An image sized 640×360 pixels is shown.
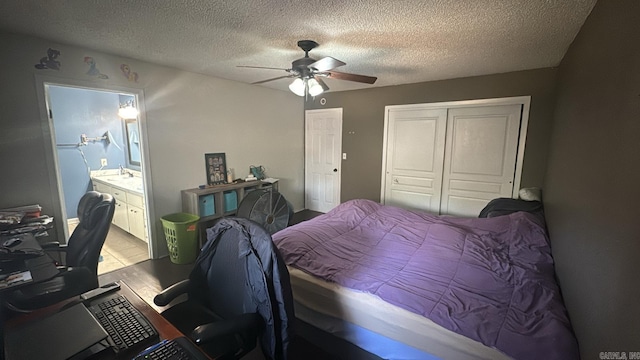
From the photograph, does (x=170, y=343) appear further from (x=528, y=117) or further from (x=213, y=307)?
(x=528, y=117)

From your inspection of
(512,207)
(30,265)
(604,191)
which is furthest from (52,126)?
(512,207)

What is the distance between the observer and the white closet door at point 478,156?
3.32 metres

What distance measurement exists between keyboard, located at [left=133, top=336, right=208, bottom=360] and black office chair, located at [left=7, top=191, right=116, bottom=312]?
4.07 feet

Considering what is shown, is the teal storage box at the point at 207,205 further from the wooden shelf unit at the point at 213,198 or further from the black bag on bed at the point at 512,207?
the black bag on bed at the point at 512,207

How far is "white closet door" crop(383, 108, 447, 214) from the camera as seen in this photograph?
3785mm

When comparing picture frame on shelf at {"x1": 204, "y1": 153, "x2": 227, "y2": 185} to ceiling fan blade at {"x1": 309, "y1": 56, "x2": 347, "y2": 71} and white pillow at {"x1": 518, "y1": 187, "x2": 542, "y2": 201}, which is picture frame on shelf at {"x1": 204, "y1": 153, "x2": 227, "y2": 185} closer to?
ceiling fan blade at {"x1": 309, "y1": 56, "x2": 347, "y2": 71}

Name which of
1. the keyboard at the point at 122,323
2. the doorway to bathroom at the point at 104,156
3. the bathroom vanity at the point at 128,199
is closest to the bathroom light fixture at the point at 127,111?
the doorway to bathroom at the point at 104,156

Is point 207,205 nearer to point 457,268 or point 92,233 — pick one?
point 92,233

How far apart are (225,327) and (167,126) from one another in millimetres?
2700

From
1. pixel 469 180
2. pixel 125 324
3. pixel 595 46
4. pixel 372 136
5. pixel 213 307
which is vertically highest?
pixel 595 46

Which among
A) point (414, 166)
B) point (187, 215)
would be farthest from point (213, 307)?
point (414, 166)

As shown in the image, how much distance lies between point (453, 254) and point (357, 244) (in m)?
0.75

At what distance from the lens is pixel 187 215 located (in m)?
3.25

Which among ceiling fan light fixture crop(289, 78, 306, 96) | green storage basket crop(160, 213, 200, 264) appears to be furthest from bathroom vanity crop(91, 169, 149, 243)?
ceiling fan light fixture crop(289, 78, 306, 96)
